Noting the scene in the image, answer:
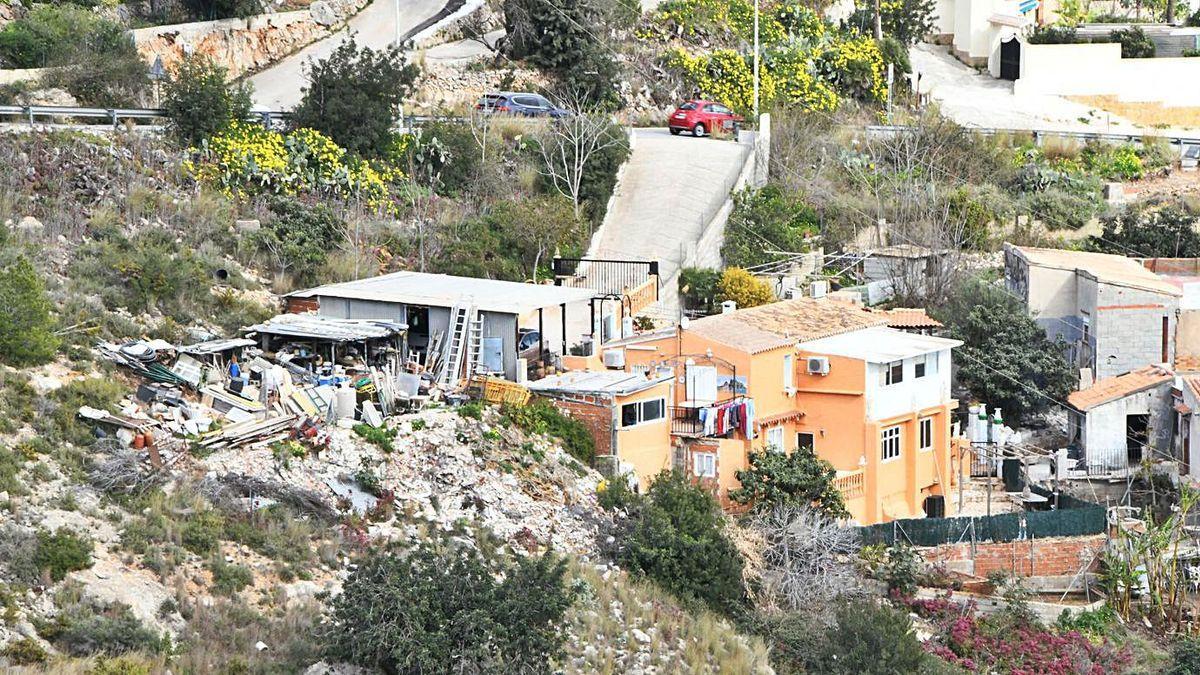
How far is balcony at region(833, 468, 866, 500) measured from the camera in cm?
3650

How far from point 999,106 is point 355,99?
23.6 m

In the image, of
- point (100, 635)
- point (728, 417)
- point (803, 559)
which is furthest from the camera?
point (728, 417)

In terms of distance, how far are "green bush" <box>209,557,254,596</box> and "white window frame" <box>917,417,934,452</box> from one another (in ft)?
48.3

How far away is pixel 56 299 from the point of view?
3388cm

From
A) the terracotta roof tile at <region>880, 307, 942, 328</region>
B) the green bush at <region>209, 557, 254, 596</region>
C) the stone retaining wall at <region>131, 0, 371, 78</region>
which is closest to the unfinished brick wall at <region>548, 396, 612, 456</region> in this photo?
the green bush at <region>209, 557, 254, 596</region>

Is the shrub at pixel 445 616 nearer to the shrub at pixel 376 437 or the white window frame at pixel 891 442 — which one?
the shrub at pixel 376 437

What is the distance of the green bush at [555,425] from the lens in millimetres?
33781

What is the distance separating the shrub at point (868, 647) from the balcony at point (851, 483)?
237 inches

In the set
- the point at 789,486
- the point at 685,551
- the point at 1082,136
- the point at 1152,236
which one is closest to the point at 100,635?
the point at 685,551

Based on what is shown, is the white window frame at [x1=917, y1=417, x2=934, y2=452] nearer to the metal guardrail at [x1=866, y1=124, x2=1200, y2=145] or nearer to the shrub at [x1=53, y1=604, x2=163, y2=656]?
the shrub at [x1=53, y1=604, x2=163, y2=656]

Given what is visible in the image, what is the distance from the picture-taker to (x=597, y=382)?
116 feet

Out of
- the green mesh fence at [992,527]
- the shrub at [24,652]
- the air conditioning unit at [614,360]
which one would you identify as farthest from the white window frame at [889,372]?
the shrub at [24,652]

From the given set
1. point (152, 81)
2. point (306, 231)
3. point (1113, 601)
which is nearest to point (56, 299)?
point (306, 231)

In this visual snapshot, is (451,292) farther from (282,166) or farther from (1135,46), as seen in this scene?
(1135,46)
